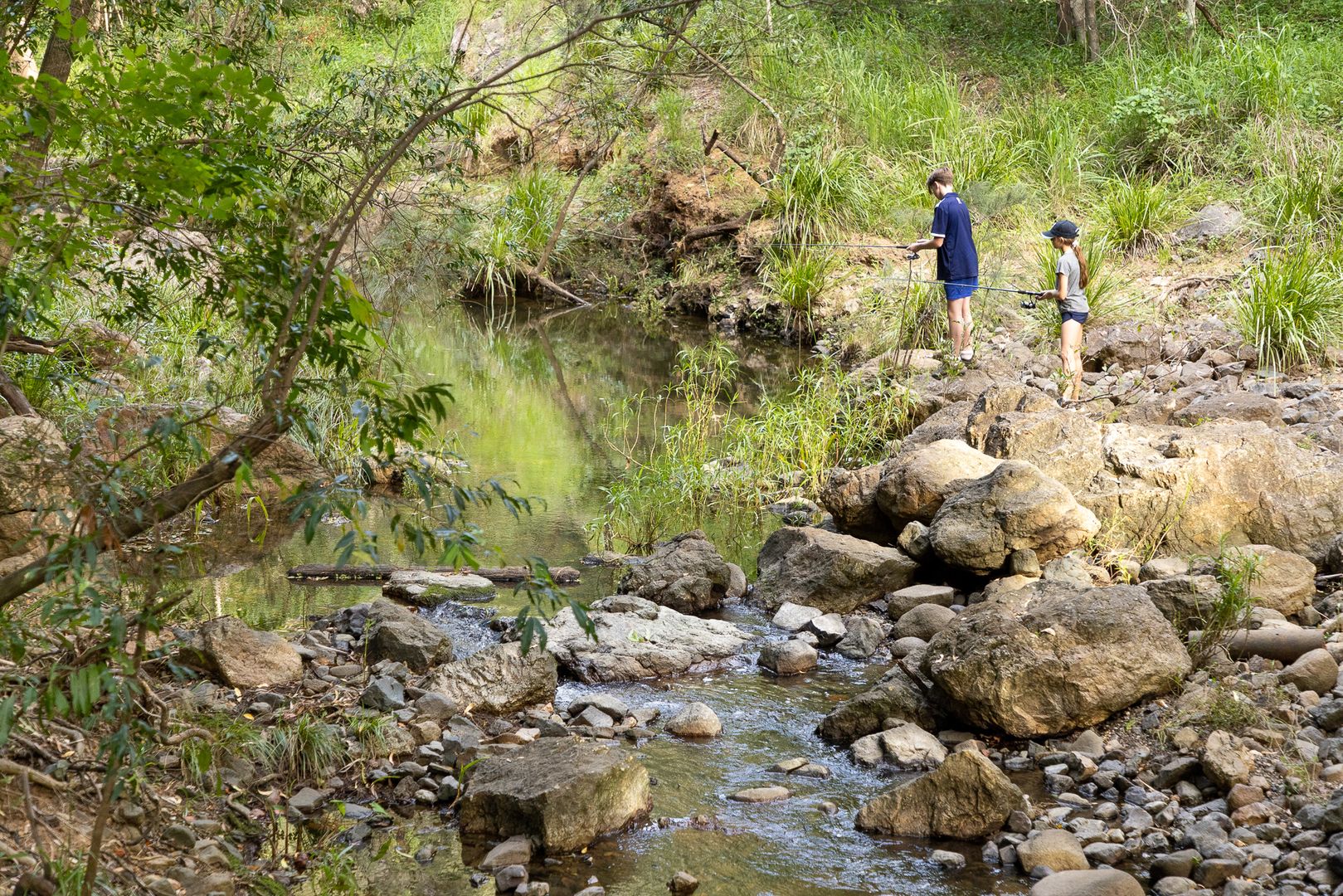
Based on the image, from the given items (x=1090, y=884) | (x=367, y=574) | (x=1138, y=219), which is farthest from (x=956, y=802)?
(x=1138, y=219)

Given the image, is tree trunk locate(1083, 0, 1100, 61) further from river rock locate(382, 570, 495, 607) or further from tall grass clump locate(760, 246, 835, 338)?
river rock locate(382, 570, 495, 607)

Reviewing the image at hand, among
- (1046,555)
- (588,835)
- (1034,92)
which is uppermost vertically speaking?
(1034,92)

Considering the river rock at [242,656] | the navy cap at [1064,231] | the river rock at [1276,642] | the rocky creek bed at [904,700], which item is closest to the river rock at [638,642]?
the rocky creek bed at [904,700]

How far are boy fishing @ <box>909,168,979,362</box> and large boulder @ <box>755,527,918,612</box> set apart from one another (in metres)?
4.58

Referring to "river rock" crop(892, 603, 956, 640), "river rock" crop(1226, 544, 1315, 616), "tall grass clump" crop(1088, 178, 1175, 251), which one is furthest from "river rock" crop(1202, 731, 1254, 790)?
"tall grass clump" crop(1088, 178, 1175, 251)

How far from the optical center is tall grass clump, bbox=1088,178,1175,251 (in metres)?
13.0

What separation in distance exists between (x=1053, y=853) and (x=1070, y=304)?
6.54 meters

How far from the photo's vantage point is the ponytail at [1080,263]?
381 inches

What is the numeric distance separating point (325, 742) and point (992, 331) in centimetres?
948

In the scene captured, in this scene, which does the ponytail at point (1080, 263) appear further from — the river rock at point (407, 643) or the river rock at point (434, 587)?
the river rock at point (407, 643)

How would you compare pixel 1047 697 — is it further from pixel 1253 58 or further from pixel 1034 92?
pixel 1034 92

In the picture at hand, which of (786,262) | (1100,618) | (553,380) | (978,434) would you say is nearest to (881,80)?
(786,262)

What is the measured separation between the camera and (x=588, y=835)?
4.16 metres

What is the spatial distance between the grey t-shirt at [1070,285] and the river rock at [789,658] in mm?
4944
